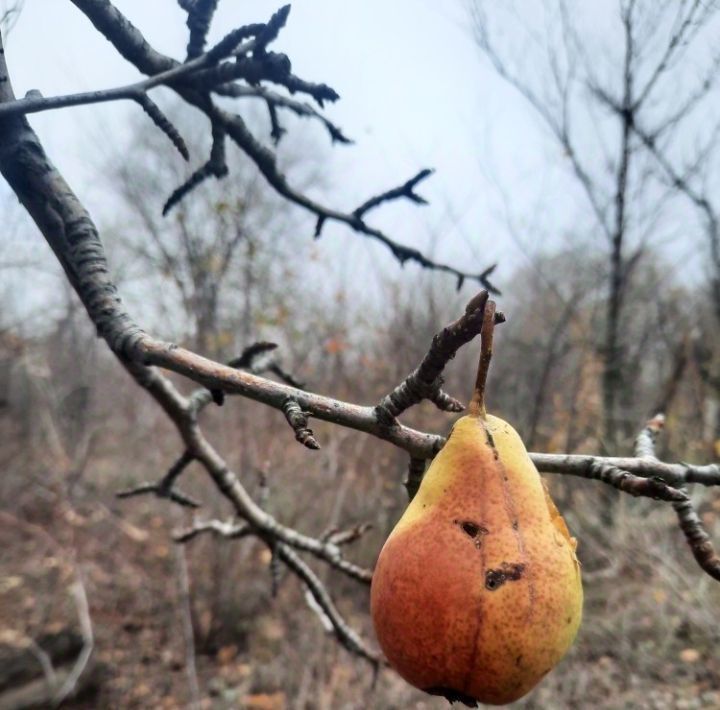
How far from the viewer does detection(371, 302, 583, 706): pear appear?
75 cm

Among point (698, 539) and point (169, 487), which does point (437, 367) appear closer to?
Result: point (698, 539)

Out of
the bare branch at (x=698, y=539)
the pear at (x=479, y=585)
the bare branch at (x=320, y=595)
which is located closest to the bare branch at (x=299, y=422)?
the pear at (x=479, y=585)

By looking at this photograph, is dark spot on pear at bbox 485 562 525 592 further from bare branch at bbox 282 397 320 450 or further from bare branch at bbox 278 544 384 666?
bare branch at bbox 278 544 384 666

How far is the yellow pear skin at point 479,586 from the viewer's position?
754 millimetres

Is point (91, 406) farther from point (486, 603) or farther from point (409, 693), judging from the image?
point (486, 603)

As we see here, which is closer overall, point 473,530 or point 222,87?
point 473,530

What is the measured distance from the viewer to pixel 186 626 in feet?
21.8

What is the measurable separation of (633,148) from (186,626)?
25.7 feet

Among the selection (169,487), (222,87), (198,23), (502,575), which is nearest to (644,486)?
(502,575)

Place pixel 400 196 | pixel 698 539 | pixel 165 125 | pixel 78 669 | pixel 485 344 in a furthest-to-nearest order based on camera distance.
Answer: pixel 78 669 < pixel 400 196 < pixel 165 125 < pixel 698 539 < pixel 485 344

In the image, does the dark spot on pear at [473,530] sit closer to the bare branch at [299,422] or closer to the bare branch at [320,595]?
the bare branch at [299,422]

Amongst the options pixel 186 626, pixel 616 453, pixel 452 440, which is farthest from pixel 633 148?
pixel 452 440

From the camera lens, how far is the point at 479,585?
755 millimetres

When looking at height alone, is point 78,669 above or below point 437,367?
below
